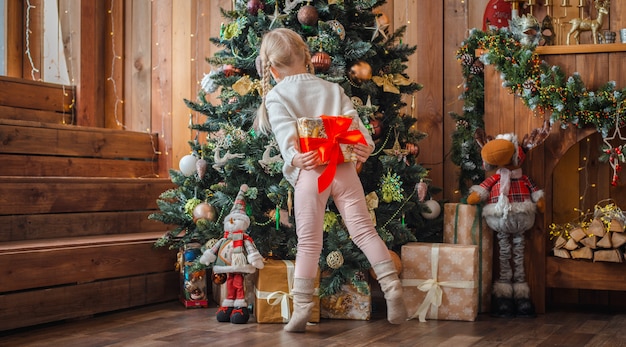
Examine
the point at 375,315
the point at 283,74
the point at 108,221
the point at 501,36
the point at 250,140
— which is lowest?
the point at 375,315

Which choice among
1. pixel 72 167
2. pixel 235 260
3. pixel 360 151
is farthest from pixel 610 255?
pixel 72 167

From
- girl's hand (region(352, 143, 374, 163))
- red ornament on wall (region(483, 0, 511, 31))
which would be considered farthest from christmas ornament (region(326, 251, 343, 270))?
red ornament on wall (region(483, 0, 511, 31))

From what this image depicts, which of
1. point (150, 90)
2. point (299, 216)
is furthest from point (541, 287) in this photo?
point (150, 90)

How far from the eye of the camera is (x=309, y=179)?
8.65 ft

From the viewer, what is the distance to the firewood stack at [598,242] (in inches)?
121

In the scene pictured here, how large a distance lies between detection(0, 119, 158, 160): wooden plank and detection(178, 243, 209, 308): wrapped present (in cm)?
106

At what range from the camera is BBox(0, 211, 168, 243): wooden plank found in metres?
3.17

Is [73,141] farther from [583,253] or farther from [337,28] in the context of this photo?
[583,253]

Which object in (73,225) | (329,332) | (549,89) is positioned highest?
(549,89)

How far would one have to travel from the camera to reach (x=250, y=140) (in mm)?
3143

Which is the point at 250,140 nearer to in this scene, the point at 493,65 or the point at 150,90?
Result: the point at 493,65

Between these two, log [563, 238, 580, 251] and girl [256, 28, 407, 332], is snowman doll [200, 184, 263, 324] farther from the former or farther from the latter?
log [563, 238, 580, 251]

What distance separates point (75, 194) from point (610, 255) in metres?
Result: 2.45

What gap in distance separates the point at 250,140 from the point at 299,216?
609mm
